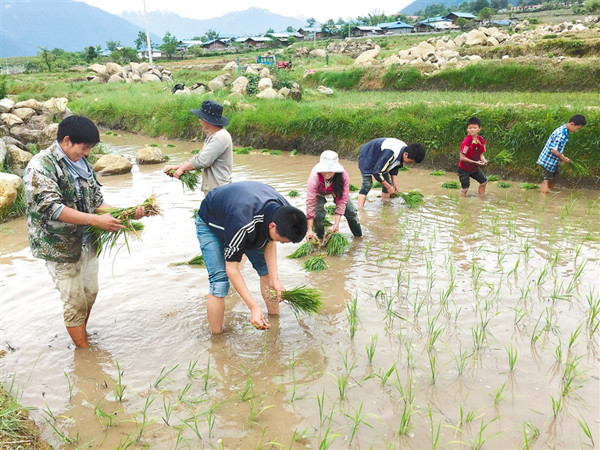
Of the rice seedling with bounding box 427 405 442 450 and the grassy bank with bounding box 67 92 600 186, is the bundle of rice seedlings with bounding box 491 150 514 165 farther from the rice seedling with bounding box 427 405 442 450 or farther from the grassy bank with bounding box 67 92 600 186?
the rice seedling with bounding box 427 405 442 450

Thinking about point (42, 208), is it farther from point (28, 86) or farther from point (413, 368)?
point (28, 86)

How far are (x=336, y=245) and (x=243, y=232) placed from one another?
2504 mm

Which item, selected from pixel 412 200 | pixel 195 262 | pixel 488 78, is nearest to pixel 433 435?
pixel 195 262

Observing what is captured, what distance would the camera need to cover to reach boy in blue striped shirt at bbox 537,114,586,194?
720cm

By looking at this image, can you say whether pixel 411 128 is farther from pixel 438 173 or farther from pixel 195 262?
pixel 195 262

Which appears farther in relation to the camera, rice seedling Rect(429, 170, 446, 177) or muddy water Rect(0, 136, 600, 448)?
rice seedling Rect(429, 170, 446, 177)

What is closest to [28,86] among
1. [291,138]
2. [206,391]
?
[291,138]

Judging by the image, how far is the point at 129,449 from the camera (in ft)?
8.34

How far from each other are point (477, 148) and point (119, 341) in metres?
5.89

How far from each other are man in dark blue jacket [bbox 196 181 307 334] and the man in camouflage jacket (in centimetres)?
66

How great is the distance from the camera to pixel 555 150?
7.43 metres

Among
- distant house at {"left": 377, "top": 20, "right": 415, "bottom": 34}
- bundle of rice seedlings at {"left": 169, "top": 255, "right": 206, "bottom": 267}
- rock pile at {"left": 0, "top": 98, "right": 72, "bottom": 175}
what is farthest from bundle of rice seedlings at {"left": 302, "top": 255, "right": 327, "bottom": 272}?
distant house at {"left": 377, "top": 20, "right": 415, "bottom": 34}

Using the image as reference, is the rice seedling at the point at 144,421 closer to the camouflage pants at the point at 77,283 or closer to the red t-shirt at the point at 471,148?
the camouflage pants at the point at 77,283

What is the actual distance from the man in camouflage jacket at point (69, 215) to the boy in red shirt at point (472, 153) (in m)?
5.33
